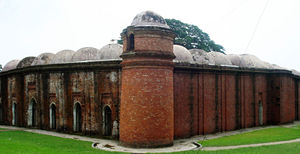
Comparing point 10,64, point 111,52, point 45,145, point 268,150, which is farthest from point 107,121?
point 10,64

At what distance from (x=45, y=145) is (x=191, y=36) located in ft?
105

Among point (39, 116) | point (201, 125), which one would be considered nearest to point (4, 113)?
point (39, 116)

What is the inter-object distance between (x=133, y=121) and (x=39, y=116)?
391 inches

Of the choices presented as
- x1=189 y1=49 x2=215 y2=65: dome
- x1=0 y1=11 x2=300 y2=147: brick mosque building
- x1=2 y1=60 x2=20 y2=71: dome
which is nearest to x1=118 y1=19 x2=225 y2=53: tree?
x1=2 y1=60 x2=20 y2=71: dome

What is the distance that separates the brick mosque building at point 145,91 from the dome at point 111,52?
62 millimetres

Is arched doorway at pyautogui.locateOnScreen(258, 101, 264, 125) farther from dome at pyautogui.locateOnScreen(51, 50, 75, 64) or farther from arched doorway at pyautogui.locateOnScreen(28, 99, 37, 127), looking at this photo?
arched doorway at pyautogui.locateOnScreen(28, 99, 37, 127)

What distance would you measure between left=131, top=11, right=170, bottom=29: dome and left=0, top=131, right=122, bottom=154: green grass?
6.15 m

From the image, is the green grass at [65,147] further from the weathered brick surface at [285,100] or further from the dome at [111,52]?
the weathered brick surface at [285,100]

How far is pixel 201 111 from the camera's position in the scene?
20.2m

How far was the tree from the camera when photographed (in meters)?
43.9

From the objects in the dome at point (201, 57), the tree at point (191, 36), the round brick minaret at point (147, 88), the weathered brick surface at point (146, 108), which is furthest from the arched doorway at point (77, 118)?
the tree at point (191, 36)

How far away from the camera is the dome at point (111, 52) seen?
20.8 m

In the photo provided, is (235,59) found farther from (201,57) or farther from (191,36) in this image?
(191,36)

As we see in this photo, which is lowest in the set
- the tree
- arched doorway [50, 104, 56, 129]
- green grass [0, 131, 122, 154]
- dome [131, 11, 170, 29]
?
green grass [0, 131, 122, 154]
